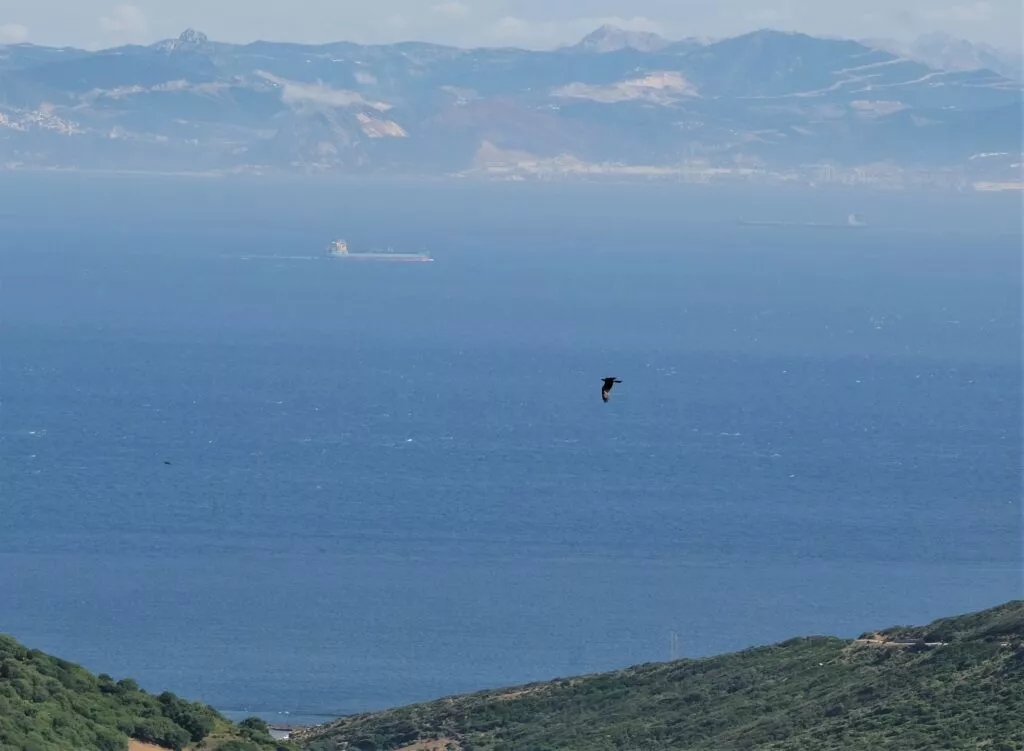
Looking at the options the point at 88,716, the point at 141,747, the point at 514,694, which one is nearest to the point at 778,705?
the point at 514,694

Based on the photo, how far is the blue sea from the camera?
64.0 meters

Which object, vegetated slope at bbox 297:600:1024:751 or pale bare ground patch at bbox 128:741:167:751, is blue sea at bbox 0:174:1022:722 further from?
pale bare ground patch at bbox 128:741:167:751

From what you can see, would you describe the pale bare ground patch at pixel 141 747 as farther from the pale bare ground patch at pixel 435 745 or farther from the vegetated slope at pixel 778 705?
the pale bare ground patch at pixel 435 745

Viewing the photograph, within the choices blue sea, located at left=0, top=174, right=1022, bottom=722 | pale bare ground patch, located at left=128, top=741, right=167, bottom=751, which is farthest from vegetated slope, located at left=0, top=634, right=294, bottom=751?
blue sea, located at left=0, top=174, right=1022, bottom=722

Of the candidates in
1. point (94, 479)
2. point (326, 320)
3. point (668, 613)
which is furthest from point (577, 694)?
point (326, 320)

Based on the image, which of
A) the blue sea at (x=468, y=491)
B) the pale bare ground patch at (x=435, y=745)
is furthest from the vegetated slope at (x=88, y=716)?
the blue sea at (x=468, y=491)

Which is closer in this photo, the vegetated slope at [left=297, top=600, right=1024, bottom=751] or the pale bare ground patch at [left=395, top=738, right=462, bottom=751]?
the vegetated slope at [left=297, top=600, right=1024, bottom=751]

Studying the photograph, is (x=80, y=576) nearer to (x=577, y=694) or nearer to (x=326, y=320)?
(x=577, y=694)

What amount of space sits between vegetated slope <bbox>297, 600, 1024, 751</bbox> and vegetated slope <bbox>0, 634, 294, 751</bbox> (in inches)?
278

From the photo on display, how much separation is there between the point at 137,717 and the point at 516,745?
8943 mm

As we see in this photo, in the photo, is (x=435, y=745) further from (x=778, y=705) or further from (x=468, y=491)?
(x=468, y=491)

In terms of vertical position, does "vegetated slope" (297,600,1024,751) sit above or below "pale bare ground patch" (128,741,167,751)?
above

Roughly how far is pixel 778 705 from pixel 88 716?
13.1 m

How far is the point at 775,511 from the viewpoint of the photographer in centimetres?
8600
